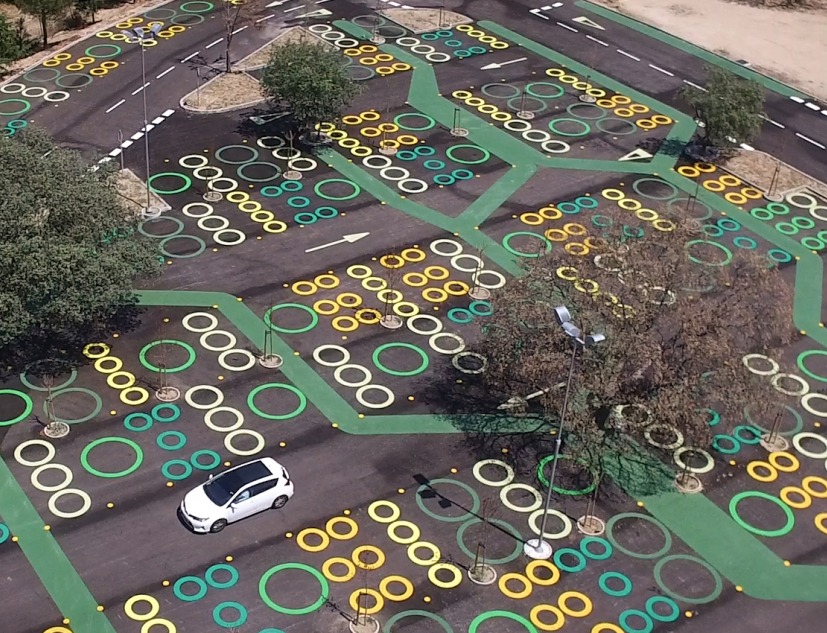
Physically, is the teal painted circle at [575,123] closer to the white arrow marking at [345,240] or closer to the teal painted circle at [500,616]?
the white arrow marking at [345,240]

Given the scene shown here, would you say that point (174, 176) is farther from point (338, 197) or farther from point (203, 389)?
point (203, 389)

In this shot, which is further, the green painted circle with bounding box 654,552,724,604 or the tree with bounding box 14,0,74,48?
the tree with bounding box 14,0,74,48

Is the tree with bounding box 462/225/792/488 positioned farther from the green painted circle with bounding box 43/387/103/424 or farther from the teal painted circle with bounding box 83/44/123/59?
the teal painted circle with bounding box 83/44/123/59

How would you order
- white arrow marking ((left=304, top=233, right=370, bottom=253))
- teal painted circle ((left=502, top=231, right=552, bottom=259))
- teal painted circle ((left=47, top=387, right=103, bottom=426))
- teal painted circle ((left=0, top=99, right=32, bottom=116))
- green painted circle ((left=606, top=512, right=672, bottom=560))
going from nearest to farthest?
green painted circle ((left=606, top=512, right=672, bottom=560)), teal painted circle ((left=47, top=387, right=103, bottom=426)), white arrow marking ((left=304, top=233, right=370, bottom=253)), teal painted circle ((left=502, top=231, right=552, bottom=259)), teal painted circle ((left=0, top=99, right=32, bottom=116))

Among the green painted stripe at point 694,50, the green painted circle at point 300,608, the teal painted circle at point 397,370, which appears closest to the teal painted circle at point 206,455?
the green painted circle at point 300,608

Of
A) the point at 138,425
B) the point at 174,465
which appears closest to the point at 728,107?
the point at 138,425

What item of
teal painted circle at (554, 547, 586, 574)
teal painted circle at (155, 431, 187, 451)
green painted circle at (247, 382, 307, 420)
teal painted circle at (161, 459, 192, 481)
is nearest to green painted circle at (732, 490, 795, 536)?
teal painted circle at (554, 547, 586, 574)

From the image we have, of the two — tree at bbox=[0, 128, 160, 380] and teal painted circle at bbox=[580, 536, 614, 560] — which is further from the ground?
tree at bbox=[0, 128, 160, 380]
